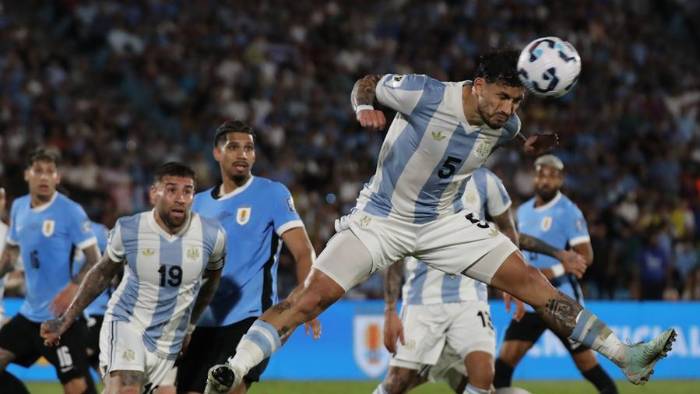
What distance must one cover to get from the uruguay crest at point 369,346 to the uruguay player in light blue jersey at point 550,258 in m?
4.44

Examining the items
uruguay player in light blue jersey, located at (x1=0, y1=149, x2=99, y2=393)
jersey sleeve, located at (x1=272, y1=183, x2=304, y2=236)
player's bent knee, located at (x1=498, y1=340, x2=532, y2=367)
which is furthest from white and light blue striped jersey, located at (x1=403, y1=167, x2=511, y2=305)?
uruguay player in light blue jersey, located at (x1=0, y1=149, x2=99, y2=393)

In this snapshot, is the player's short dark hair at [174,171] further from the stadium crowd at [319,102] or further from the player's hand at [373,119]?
the stadium crowd at [319,102]

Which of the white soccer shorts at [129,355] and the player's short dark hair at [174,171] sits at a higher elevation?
the player's short dark hair at [174,171]

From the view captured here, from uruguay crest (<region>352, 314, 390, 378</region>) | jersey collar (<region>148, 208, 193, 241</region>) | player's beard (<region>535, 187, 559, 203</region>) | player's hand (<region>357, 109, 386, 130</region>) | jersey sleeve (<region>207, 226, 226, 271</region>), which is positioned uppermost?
player's hand (<region>357, 109, 386, 130</region>)

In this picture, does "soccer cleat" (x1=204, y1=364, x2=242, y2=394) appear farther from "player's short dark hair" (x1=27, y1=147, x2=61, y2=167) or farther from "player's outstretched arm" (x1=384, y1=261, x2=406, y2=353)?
"player's short dark hair" (x1=27, y1=147, x2=61, y2=167)

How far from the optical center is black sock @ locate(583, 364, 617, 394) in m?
11.1

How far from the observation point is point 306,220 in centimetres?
1800

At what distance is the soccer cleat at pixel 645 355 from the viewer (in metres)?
6.95

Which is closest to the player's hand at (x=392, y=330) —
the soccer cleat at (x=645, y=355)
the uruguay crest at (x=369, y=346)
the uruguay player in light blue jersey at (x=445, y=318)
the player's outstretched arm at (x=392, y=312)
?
the player's outstretched arm at (x=392, y=312)

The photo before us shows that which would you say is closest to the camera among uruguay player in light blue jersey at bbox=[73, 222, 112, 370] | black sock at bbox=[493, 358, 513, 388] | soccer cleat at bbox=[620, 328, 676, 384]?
soccer cleat at bbox=[620, 328, 676, 384]

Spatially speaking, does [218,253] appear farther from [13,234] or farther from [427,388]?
[427,388]

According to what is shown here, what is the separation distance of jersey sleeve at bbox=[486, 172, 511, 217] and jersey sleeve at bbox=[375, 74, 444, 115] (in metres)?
2.29

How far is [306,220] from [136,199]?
2.46 meters

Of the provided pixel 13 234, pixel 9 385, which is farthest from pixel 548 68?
pixel 13 234
